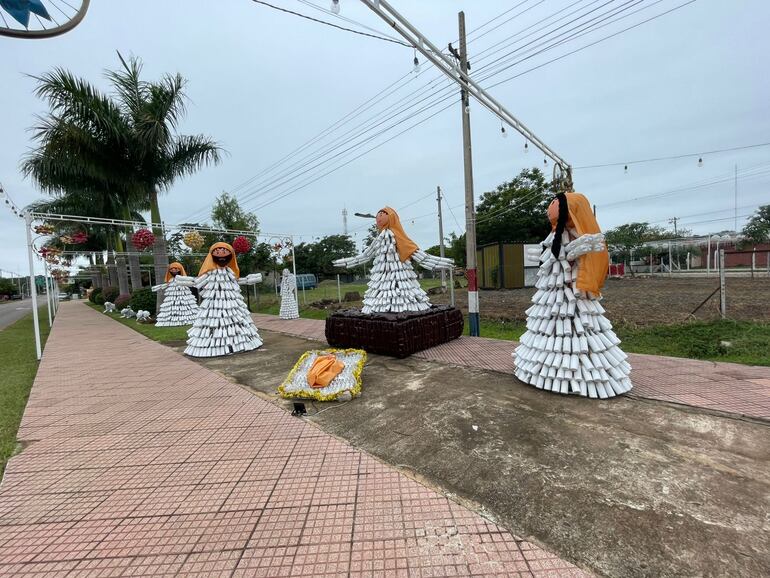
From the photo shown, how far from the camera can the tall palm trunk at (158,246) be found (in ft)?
42.4

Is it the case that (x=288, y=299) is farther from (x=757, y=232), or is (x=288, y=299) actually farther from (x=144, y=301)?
(x=757, y=232)

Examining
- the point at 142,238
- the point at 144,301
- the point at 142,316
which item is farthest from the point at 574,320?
the point at 144,301

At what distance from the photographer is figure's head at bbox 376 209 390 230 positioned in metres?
7.89

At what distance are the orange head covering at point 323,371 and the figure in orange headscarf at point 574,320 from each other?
2.61 metres

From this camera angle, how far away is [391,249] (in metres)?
7.76

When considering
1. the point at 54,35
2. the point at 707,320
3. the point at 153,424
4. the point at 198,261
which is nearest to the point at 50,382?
the point at 153,424

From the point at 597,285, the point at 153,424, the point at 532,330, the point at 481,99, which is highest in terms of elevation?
the point at 481,99

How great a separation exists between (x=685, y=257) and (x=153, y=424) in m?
43.5

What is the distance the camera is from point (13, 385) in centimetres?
589

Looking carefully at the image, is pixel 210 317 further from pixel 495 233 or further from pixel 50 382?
pixel 495 233

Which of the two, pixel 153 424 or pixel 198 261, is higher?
pixel 198 261

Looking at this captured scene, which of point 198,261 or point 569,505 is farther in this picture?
point 198,261

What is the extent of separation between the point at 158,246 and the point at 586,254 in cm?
1462

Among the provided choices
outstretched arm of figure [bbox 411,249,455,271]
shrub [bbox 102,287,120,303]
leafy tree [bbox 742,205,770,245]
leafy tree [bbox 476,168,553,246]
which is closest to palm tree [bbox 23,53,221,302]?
outstretched arm of figure [bbox 411,249,455,271]
